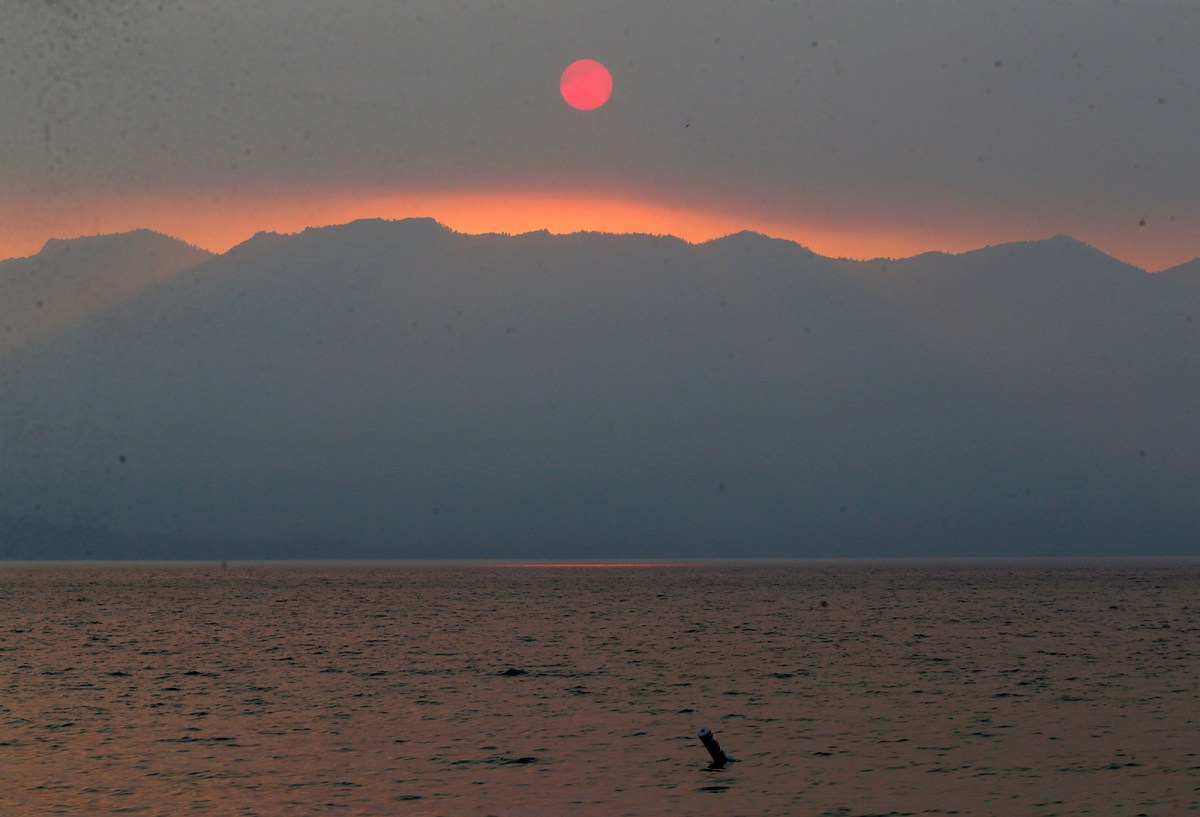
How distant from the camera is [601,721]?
46.1 meters

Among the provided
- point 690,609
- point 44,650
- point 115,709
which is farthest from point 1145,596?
point 115,709

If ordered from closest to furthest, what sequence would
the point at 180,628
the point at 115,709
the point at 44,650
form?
1. the point at 115,709
2. the point at 44,650
3. the point at 180,628

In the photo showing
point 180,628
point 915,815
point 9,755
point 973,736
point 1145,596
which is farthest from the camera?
point 1145,596

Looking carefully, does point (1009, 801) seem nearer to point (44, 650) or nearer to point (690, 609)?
point (44, 650)

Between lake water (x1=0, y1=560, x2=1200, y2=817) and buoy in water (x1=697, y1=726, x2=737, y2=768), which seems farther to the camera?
buoy in water (x1=697, y1=726, x2=737, y2=768)

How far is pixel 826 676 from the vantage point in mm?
61094

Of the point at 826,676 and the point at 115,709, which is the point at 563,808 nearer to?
the point at 115,709

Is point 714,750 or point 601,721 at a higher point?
point 714,750

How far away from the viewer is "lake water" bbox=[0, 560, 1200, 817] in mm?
32531

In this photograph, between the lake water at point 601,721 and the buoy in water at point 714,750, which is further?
the buoy in water at point 714,750

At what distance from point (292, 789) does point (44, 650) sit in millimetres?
54651

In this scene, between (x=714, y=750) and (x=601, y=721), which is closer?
(x=714, y=750)

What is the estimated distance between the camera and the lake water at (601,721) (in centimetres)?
3253

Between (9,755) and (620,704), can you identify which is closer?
(9,755)
